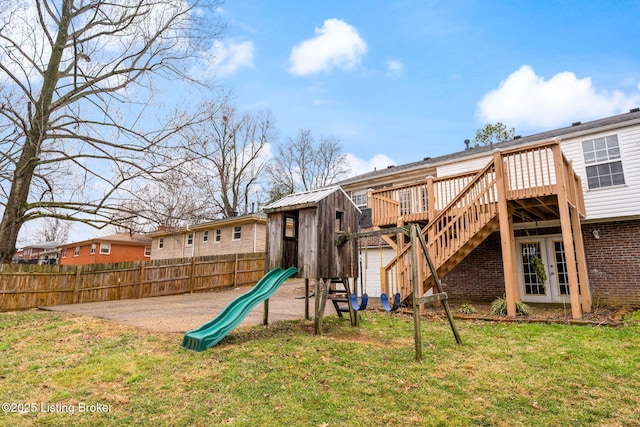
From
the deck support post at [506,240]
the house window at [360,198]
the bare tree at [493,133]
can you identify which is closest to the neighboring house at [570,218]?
the deck support post at [506,240]

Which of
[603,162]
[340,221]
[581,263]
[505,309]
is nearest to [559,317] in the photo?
[505,309]

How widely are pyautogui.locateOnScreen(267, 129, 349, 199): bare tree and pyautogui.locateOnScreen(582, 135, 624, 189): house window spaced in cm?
2345

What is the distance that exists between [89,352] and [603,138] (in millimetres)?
14526

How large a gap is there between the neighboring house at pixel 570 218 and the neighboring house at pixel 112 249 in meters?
26.3

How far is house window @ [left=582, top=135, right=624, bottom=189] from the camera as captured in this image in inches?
398

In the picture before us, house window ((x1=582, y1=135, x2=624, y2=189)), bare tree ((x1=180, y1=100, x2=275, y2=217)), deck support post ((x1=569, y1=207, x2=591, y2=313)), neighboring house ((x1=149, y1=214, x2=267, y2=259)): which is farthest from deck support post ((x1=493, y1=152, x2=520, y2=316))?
bare tree ((x1=180, y1=100, x2=275, y2=217))

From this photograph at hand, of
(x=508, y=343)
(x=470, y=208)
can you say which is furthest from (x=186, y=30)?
(x=508, y=343)

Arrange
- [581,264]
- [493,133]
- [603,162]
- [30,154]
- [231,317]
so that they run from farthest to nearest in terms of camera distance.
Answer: [493,133], [603,162], [581,264], [30,154], [231,317]

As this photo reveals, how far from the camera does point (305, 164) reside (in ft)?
111

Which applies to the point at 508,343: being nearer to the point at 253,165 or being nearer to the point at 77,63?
the point at 77,63

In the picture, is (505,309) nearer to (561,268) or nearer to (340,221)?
(561,268)

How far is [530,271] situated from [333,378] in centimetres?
991

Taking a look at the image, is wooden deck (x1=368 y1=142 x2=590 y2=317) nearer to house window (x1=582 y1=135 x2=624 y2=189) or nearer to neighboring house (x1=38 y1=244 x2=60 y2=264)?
house window (x1=582 y1=135 x2=624 y2=189)

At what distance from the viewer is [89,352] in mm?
5402
